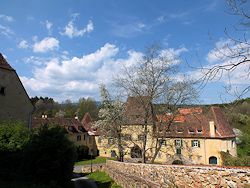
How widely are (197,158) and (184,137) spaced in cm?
399

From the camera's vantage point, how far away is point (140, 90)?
1042 inches

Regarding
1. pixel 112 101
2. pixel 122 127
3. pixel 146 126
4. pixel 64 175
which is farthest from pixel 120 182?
pixel 112 101

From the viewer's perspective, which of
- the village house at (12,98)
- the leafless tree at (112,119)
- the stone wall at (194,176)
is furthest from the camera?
the leafless tree at (112,119)

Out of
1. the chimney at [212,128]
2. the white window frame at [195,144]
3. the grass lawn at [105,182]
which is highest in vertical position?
the chimney at [212,128]

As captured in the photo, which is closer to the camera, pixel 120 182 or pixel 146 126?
pixel 120 182

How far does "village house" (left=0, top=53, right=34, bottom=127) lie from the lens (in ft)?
67.8

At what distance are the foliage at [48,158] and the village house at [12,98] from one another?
5631mm

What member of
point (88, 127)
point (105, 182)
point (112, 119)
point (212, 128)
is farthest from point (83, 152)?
point (105, 182)

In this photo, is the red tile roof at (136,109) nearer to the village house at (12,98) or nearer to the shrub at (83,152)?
the village house at (12,98)

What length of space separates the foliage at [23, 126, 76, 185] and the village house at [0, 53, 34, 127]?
5.63 metres

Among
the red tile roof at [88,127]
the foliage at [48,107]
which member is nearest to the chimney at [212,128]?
the red tile roof at [88,127]

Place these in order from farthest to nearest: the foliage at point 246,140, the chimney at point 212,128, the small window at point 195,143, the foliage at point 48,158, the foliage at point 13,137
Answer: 1. the small window at point 195,143
2. the chimney at point 212,128
3. the foliage at point 246,140
4. the foliage at point 13,137
5. the foliage at point 48,158

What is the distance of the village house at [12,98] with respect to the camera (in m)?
20.7

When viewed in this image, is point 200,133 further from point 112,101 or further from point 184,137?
point 112,101
